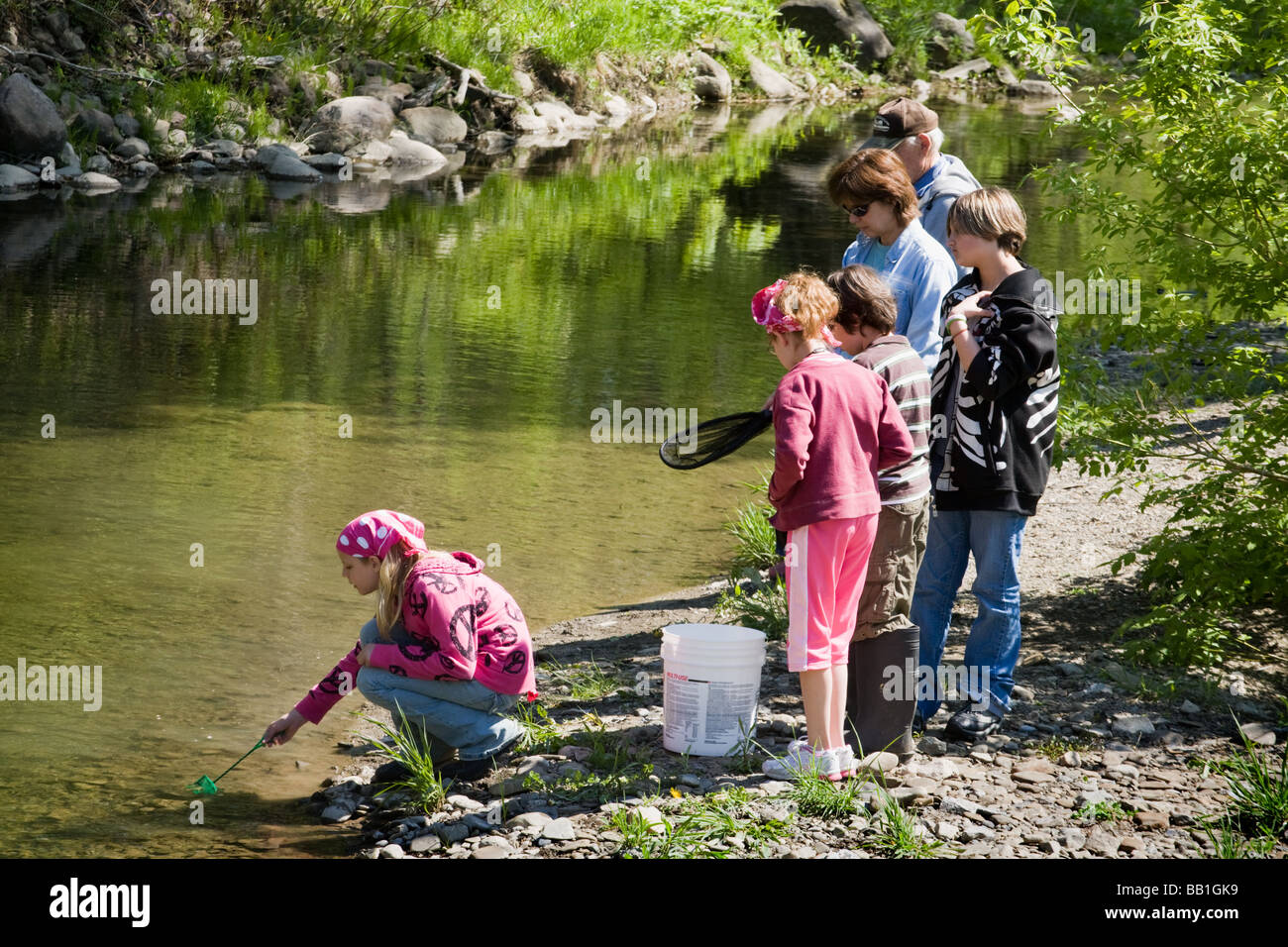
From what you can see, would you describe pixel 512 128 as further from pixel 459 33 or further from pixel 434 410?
pixel 434 410

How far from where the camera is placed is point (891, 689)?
14.1 ft

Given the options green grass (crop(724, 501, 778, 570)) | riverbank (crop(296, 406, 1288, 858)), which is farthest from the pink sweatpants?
green grass (crop(724, 501, 778, 570))

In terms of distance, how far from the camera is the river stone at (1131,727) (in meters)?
4.56

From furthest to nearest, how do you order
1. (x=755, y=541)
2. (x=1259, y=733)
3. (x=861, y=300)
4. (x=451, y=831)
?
(x=755, y=541), (x=1259, y=733), (x=861, y=300), (x=451, y=831)

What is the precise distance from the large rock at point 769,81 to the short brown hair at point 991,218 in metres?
31.1

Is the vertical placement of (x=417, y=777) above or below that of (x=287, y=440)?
below

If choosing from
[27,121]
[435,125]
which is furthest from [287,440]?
[435,125]

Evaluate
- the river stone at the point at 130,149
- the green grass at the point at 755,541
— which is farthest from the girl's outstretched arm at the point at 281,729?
the river stone at the point at 130,149

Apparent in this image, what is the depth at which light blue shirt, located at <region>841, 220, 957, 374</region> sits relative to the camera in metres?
4.67

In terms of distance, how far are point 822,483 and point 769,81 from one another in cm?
3197

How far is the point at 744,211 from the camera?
17.5m

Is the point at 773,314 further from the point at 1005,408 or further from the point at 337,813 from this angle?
the point at 337,813

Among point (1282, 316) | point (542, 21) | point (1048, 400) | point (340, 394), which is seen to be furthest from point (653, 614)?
point (542, 21)
